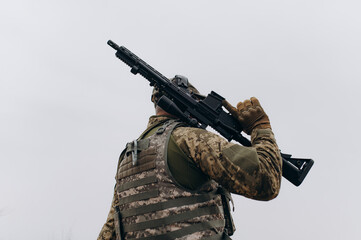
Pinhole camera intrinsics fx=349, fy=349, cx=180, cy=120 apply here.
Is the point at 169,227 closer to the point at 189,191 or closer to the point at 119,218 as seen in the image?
the point at 189,191

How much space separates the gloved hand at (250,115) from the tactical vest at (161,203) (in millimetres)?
988

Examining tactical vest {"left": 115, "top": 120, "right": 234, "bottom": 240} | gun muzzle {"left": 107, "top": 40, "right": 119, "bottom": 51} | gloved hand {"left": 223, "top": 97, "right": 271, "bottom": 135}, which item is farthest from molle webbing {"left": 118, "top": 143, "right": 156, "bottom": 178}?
gun muzzle {"left": 107, "top": 40, "right": 119, "bottom": 51}

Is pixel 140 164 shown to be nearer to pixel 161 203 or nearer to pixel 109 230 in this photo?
pixel 161 203

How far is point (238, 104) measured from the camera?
500 centimetres

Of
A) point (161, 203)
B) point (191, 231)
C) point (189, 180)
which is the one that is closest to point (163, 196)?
point (161, 203)

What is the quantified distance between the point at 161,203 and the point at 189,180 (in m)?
0.42

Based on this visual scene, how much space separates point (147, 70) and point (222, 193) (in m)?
2.33

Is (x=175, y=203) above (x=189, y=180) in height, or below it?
below

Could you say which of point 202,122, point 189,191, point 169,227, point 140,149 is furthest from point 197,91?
point 169,227

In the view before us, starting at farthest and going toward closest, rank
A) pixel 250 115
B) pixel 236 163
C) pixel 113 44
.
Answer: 1. pixel 113 44
2. pixel 250 115
3. pixel 236 163

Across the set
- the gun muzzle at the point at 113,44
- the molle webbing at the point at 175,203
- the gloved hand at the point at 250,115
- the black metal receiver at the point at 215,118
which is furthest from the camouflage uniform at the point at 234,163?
the gun muzzle at the point at 113,44

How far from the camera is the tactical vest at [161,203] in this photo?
13.1 feet

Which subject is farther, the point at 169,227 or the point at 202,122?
the point at 202,122

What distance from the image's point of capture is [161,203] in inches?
160
